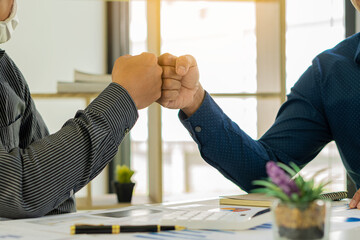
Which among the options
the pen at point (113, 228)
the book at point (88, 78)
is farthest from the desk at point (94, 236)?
the book at point (88, 78)

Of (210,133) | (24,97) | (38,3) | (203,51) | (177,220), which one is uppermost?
(38,3)

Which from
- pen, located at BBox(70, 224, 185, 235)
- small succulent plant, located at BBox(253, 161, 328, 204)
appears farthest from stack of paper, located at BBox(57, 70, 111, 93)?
small succulent plant, located at BBox(253, 161, 328, 204)

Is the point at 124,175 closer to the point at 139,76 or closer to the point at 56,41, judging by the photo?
the point at 56,41

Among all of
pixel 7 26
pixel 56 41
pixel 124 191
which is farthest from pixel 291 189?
pixel 56 41

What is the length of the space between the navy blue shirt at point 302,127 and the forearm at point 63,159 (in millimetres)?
431

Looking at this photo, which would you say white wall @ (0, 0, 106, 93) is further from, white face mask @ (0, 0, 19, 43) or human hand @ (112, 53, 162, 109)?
human hand @ (112, 53, 162, 109)

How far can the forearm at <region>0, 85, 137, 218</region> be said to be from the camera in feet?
3.19

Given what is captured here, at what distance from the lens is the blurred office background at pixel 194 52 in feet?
9.55

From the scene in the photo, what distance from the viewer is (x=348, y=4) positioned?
3096 mm

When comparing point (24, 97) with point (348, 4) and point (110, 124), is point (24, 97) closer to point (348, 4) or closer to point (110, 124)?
point (110, 124)

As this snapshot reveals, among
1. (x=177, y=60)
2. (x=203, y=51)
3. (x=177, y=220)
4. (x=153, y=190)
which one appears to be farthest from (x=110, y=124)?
(x=203, y=51)

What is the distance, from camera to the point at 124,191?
114 inches

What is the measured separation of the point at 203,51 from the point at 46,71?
1235 mm

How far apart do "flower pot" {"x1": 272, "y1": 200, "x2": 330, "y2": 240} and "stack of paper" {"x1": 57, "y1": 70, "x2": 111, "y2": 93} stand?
90.7 inches
